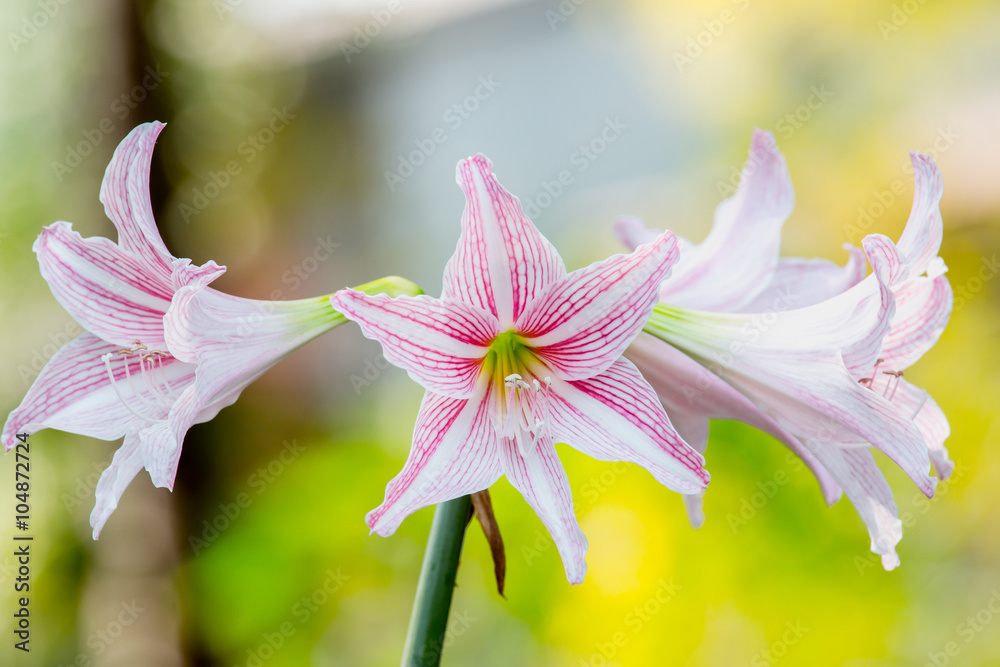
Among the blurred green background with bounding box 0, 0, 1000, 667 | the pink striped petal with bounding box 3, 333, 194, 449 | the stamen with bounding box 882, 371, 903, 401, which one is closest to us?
the pink striped petal with bounding box 3, 333, 194, 449

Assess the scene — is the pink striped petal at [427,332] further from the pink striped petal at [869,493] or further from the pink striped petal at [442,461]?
the pink striped petal at [869,493]

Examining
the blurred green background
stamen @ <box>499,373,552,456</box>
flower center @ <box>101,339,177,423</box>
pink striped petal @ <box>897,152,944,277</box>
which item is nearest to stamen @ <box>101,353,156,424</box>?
flower center @ <box>101,339,177,423</box>

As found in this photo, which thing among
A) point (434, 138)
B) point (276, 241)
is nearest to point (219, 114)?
point (276, 241)

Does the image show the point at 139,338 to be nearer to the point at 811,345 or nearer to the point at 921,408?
the point at 811,345

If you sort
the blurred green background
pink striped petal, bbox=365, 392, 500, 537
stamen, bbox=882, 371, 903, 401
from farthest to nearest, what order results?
the blurred green background, stamen, bbox=882, 371, 903, 401, pink striped petal, bbox=365, 392, 500, 537

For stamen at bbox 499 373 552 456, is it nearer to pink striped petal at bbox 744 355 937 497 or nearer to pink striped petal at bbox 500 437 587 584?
pink striped petal at bbox 500 437 587 584
